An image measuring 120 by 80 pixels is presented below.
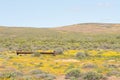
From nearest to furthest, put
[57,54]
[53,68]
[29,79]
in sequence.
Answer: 1. [29,79]
2. [53,68]
3. [57,54]

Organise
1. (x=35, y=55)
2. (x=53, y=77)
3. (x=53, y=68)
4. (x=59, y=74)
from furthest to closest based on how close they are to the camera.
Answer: (x=35, y=55), (x=53, y=68), (x=59, y=74), (x=53, y=77)

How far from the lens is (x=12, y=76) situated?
2305cm

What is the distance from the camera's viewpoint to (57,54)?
4466 centimetres

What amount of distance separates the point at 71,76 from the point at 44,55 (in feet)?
65.7

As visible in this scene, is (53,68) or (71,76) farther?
(53,68)

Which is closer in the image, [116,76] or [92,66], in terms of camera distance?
[116,76]

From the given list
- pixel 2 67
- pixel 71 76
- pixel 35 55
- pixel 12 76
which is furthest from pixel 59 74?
pixel 35 55

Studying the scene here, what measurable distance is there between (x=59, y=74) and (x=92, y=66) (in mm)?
5023

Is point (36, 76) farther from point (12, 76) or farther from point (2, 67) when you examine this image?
point (2, 67)

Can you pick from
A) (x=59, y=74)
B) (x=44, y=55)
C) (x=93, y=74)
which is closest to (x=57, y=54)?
(x=44, y=55)

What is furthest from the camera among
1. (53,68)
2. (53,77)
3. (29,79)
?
(53,68)

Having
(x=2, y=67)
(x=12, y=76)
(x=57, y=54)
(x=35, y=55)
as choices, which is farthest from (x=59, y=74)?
(x=57, y=54)

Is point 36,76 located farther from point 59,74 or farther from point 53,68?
point 53,68

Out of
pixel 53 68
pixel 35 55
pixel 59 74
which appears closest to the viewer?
pixel 59 74
